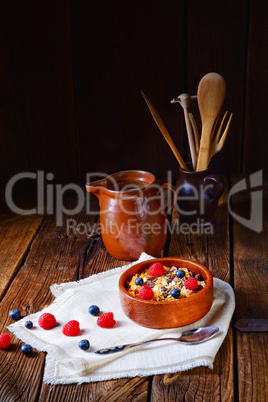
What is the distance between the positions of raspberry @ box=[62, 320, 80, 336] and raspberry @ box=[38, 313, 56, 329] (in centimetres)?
3

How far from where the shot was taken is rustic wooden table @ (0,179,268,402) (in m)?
0.72

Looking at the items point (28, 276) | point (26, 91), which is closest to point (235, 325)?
point (28, 276)

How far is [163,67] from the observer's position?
1446 millimetres

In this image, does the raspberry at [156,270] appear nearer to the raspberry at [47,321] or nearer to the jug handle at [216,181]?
the raspberry at [47,321]

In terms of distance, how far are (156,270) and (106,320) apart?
0.14 metres

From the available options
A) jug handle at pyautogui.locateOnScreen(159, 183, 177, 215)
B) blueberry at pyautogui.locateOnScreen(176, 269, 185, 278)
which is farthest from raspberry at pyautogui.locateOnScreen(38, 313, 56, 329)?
jug handle at pyautogui.locateOnScreen(159, 183, 177, 215)

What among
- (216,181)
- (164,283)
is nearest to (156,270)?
(164,283)

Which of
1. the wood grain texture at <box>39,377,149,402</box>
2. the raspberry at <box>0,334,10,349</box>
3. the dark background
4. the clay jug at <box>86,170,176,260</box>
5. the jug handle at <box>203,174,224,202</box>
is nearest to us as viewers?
the wood grain texture at <box>39,377,149,402</box>

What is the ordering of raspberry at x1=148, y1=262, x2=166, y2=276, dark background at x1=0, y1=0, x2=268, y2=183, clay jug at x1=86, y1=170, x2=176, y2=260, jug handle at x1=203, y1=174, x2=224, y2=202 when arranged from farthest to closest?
dark background at x1=0, y1=0, x2=268, y2=183, jug handle at x1=203, y1=174, x2=224, y2=202, clay jug at x1=86, y1=170, x2=176, y2=260, raspberry at x1=148, y1=262, x2=166, y2=276

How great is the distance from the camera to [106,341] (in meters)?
0.83

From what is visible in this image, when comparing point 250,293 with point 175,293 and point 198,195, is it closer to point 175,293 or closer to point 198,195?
point 175,293

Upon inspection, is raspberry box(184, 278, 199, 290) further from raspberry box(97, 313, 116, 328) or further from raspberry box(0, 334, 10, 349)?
raspberry box(0, 334, 10, 349)

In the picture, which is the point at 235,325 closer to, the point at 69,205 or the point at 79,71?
the point at 69,205

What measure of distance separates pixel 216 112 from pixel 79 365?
69 cm
